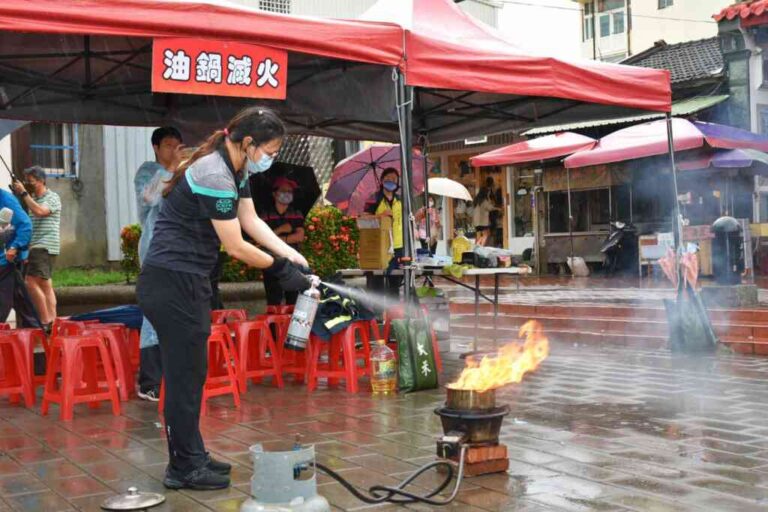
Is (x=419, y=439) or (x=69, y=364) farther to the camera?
(x=69, y=364)

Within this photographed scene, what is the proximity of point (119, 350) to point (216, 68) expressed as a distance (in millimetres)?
2383

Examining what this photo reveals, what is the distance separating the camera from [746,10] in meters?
15.8

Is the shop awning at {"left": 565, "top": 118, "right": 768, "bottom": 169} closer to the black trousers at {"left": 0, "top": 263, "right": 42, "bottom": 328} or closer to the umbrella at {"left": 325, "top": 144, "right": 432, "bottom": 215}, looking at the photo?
the umbrella at {"left": 325, "top": 144, "right": 432, "bottom": 215}

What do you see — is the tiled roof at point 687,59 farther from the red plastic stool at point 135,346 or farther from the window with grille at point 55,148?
the red plastic stool at point 135,346

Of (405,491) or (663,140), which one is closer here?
(405,491)

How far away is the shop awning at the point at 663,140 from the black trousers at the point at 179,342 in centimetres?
1016

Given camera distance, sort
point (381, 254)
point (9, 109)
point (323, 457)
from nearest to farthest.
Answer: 1. point (323, 457)
2. point (9, 109)
3. point (381, 254)

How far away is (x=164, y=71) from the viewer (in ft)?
19.7

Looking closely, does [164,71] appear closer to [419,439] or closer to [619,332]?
[419,439]

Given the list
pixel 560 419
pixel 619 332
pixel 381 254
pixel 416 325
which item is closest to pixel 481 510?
pixel 560 419

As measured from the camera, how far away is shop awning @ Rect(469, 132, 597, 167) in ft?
48.8

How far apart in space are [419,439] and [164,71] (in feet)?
10.5

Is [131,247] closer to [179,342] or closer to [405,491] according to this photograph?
[179,342]

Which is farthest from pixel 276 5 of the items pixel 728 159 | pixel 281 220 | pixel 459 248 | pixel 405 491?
pixel 405 491
